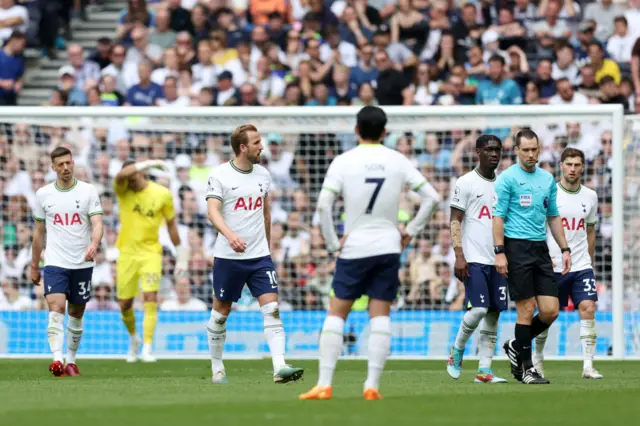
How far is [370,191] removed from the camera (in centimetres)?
991

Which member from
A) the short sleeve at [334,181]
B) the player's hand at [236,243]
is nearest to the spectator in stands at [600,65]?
the player's hand at [236,243]

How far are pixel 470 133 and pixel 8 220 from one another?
23.2ft

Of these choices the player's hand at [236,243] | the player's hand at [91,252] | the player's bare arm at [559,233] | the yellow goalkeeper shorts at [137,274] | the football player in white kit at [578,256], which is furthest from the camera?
the yellow goalkeeper shorts at [137,274]

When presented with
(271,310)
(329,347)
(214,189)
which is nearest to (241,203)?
(214,189)

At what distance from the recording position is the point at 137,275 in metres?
17.2

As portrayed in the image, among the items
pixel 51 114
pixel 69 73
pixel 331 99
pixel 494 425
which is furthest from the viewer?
pixel 69 73

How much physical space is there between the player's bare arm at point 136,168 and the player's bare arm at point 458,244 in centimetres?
465

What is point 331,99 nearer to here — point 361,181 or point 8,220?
point 8,220

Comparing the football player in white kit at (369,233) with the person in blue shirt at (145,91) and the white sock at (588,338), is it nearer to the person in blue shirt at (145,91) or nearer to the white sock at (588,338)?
the white sock at (588,338)

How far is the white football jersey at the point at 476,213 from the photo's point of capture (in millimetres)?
12961

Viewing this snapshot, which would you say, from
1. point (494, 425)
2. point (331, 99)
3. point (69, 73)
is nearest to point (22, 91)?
point (69, 73)

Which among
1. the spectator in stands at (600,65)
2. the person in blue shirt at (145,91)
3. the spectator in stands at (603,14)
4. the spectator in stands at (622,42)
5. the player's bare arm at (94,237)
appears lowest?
the player's bare arm at (94,237)

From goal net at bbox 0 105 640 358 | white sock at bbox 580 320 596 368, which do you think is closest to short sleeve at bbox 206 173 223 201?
white sock at bbox 580 320 596 368

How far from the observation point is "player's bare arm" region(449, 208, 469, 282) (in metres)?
12.8
